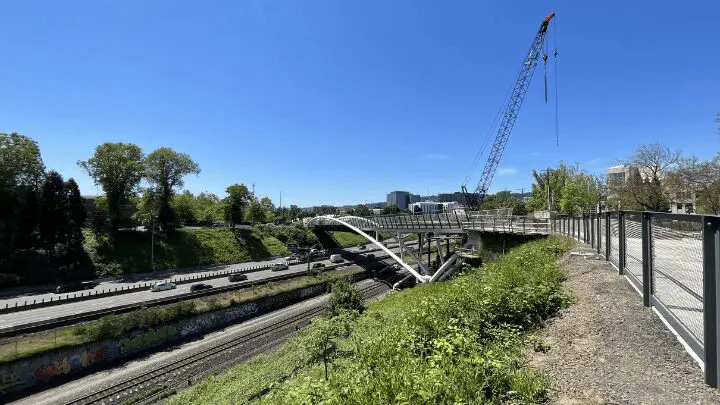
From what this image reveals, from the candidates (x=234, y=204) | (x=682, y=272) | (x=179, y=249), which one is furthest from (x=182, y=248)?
(x=682, y=272)

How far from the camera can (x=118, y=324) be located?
1069 inches

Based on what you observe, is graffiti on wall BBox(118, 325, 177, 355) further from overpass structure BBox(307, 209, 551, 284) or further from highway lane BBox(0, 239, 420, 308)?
overpass structure BBox(307, 209, 551, 284)

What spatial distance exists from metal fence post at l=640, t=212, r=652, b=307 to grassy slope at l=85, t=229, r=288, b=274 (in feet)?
183

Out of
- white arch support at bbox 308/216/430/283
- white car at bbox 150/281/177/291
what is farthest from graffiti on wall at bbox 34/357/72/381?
white arch support at bbox 308/216/430/283

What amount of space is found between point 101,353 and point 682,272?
33876mm

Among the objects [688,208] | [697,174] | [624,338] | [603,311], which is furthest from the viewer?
[688,208]

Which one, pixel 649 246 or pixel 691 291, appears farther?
pixel 649 246

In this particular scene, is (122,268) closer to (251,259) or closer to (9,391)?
(251,259)

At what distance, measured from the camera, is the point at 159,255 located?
52.8 m

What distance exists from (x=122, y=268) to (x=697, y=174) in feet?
243

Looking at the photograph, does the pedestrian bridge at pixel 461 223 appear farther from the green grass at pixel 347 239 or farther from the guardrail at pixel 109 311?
the green grass at pixel 347 239

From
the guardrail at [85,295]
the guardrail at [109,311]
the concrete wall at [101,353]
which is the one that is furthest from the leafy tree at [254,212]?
the concrete wall at [101,353]

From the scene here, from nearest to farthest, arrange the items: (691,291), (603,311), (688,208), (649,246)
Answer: (691,291), (649,246), (603,311), (688,208)

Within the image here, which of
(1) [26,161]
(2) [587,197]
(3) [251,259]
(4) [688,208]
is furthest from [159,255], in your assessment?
(4) [688,208]
